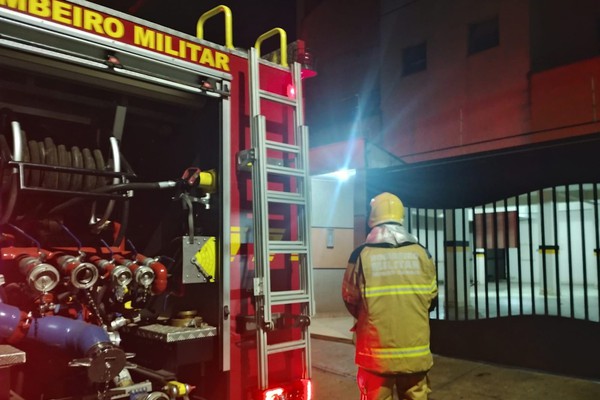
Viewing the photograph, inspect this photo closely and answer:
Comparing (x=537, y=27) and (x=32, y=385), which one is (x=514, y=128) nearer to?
(x=537, y=27)

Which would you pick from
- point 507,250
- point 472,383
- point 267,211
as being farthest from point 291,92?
point 507,250

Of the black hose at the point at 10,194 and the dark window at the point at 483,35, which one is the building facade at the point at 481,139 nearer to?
the dark window at the point at 483,35

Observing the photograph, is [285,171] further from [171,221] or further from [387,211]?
[171,221]

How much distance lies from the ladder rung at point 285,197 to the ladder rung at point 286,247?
0.24m

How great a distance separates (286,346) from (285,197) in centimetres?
89

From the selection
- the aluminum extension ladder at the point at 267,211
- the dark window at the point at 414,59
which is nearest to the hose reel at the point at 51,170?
the aluminum extension ladder at the point at 267,211

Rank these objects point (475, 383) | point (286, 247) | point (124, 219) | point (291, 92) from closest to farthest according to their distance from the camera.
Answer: point (286, 247) < point (124, 219) < point (291, 92) < point (475, 383)

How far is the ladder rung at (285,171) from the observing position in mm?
3012

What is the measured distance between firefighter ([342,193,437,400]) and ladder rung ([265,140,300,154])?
654 millimetres

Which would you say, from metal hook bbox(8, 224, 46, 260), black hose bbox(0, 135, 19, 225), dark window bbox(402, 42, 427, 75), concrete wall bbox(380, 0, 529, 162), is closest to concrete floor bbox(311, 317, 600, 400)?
metal hook bbox(8, 224, 46, 260)

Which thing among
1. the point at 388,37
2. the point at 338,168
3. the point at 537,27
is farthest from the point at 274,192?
the point at 388,37

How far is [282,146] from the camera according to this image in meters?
3.12

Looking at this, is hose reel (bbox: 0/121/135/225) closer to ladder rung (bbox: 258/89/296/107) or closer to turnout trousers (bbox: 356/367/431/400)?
ladder rung (bbox: 258/89/296/107)

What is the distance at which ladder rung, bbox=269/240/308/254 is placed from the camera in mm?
2984
